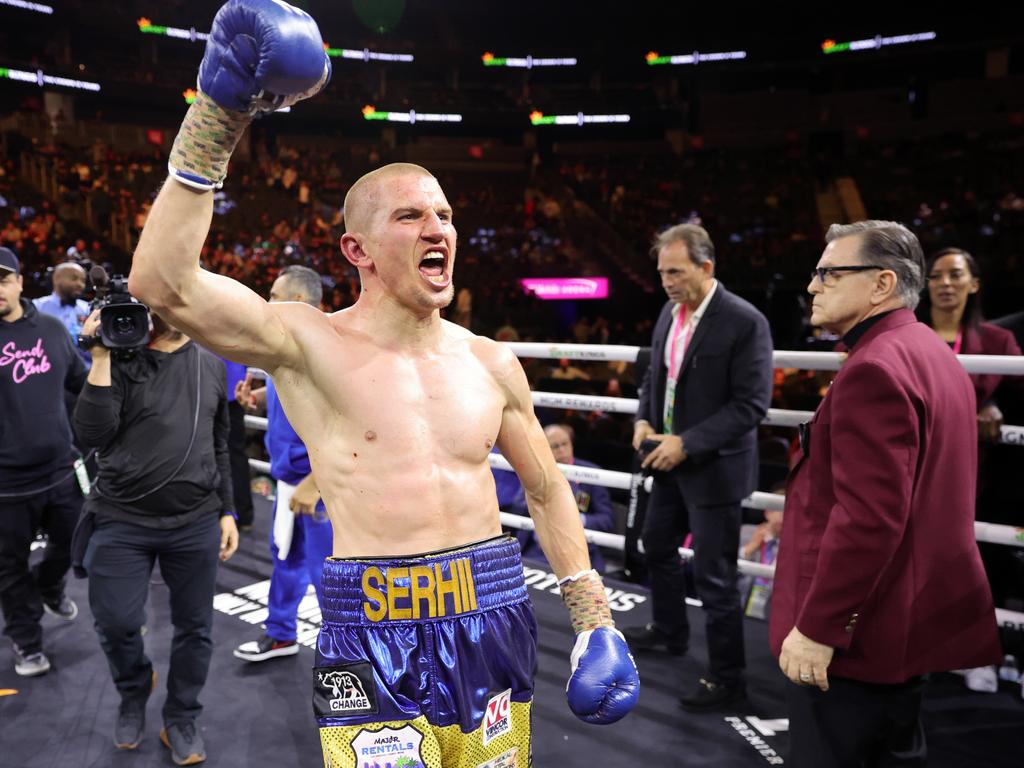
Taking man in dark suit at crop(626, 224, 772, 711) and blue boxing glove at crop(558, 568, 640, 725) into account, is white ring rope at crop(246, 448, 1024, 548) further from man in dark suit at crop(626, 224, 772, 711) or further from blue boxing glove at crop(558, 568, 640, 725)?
blue boxing glove at crop(558, 568, 640, 725)

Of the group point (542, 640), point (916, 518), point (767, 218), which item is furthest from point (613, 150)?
point (916, 518)

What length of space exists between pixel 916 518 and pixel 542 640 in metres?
1.95

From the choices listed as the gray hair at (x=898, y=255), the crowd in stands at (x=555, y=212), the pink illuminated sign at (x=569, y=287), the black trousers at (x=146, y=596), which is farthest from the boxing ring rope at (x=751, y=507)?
the pink illuminated sign at (x=569, y=287)

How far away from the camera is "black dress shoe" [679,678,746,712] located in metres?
2.70

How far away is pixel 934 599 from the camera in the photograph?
168 centimetres

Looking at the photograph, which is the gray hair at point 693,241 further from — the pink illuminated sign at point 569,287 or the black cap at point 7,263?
the pink illuminated sign at point 569,287

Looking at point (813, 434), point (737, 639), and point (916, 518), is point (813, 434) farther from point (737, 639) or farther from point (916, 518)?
point (737, 639)

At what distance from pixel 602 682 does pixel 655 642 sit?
1.81 meters

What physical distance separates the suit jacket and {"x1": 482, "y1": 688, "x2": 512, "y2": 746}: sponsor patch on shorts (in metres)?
1.47

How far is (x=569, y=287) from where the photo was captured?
53.1ft

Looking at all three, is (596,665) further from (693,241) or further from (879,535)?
(693,241)

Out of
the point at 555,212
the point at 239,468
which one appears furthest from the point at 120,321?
the point at 555,212

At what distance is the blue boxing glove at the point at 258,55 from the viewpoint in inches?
45.3

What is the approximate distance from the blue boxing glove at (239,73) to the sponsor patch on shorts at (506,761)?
108 centimetres
